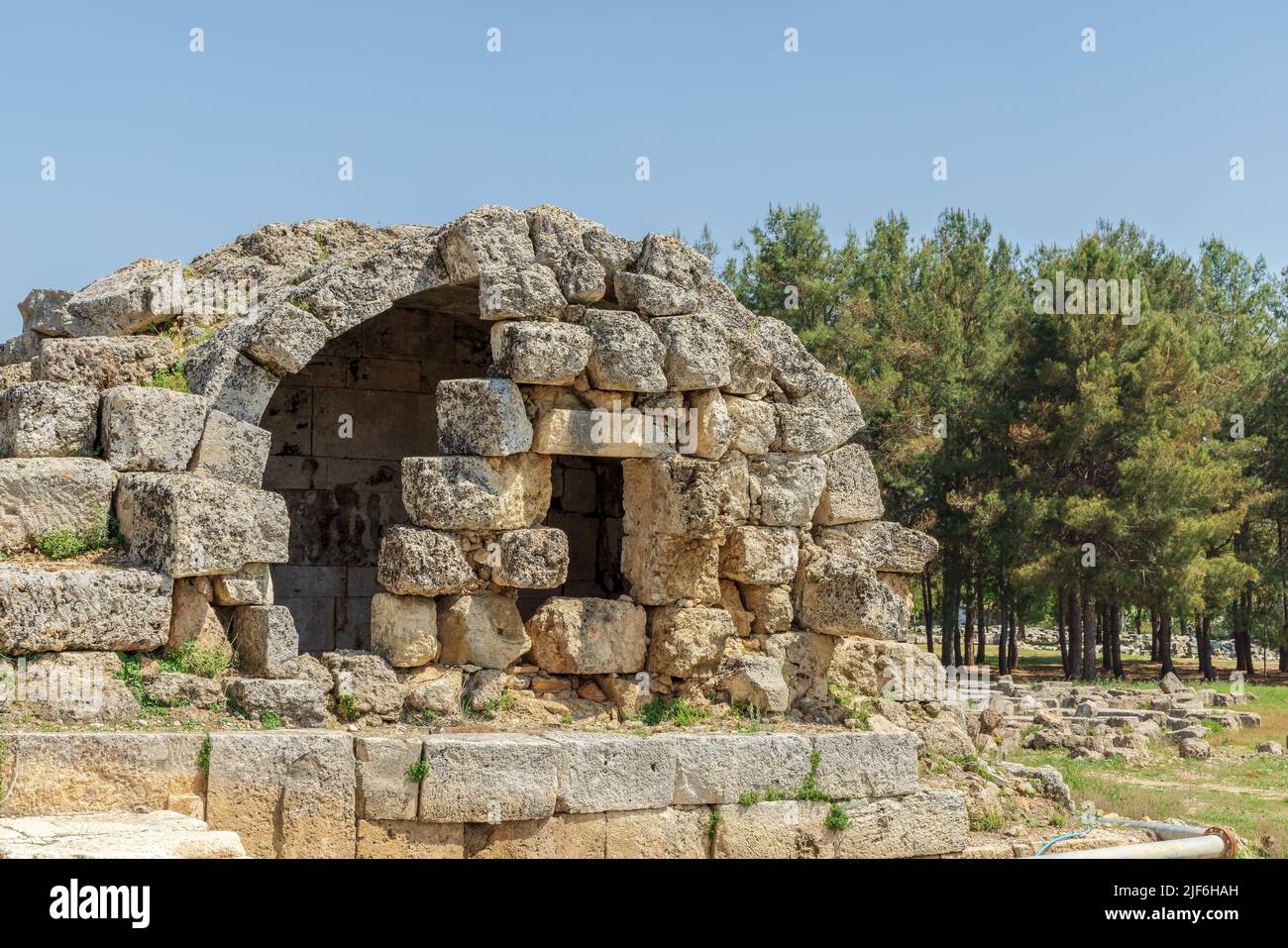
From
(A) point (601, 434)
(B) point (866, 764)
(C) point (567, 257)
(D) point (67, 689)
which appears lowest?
(B) point (866, 764)

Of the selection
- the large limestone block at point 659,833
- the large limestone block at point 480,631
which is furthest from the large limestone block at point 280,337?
the large limestone block at point 659,833

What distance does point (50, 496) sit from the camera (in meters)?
8.08

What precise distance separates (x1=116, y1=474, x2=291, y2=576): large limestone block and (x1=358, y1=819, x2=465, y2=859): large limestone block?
6.17 feet

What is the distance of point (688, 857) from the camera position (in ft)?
26.2

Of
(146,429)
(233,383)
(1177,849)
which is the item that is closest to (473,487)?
(233,383)

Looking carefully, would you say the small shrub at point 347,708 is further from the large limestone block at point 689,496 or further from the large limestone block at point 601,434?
the large limestone block at point 689,496

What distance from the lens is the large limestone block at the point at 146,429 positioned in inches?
324

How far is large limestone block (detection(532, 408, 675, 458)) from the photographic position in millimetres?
9141

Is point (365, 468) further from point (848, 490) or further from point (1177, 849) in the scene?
point (1177, 849)

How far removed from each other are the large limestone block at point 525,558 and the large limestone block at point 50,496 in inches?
96.6

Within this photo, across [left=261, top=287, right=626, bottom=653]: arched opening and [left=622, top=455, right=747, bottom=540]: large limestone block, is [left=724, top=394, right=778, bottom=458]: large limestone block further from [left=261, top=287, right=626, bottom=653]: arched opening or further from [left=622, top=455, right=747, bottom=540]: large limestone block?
[left=261, top=287, right=626, bottom=653]: arched opening

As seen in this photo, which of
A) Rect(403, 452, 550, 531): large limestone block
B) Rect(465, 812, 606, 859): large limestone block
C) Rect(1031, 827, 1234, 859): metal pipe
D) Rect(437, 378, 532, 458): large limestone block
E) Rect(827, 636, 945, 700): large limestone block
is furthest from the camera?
Rect(827, 636, 945, 700): large limestone block

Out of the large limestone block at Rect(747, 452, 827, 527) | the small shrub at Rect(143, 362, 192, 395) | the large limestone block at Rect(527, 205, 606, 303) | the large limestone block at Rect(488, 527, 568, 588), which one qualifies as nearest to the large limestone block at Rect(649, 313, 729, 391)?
the large limestone block at Rect(527, 205, 606, 303)

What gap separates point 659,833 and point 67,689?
3.48 m
